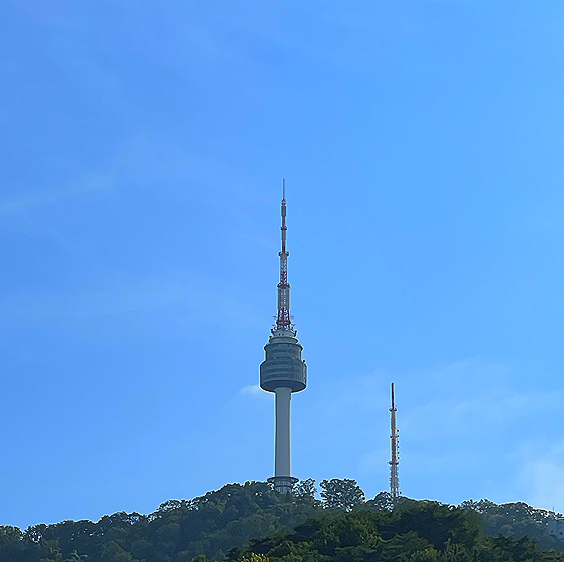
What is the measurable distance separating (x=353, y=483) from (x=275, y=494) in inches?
556

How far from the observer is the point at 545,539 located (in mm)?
132000

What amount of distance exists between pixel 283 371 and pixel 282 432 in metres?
11.3

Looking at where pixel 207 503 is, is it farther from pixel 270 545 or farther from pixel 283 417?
pixel 270 545

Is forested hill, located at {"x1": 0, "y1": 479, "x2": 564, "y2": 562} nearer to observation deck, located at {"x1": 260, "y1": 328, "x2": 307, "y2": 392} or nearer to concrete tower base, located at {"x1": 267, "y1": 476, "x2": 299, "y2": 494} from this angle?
concrete tower base, located at {"x1": 267, "y1": 476, "x2": 299, "y2": 494}

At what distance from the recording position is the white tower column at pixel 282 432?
186 metres

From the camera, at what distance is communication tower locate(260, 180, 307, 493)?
7298 inches

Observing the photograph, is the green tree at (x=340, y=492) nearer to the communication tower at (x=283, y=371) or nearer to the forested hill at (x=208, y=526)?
the forested hill at (x=208, y=526)

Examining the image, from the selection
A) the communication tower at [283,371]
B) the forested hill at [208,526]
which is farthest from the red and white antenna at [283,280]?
the forested hill at [208,526]

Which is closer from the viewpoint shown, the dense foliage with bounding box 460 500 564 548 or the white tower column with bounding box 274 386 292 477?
the dense foliage with bounding box 460 500 564 548

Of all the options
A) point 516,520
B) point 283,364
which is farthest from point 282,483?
point 516,520

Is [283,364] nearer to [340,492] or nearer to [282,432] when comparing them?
[282,432]

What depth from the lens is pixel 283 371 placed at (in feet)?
617

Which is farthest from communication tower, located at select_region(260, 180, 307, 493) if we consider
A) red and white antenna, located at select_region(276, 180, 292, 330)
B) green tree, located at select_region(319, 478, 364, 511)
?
green tree, located at select_region(319, 478, 364, 511)

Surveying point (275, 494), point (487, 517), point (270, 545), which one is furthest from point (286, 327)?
point (270, 545)
